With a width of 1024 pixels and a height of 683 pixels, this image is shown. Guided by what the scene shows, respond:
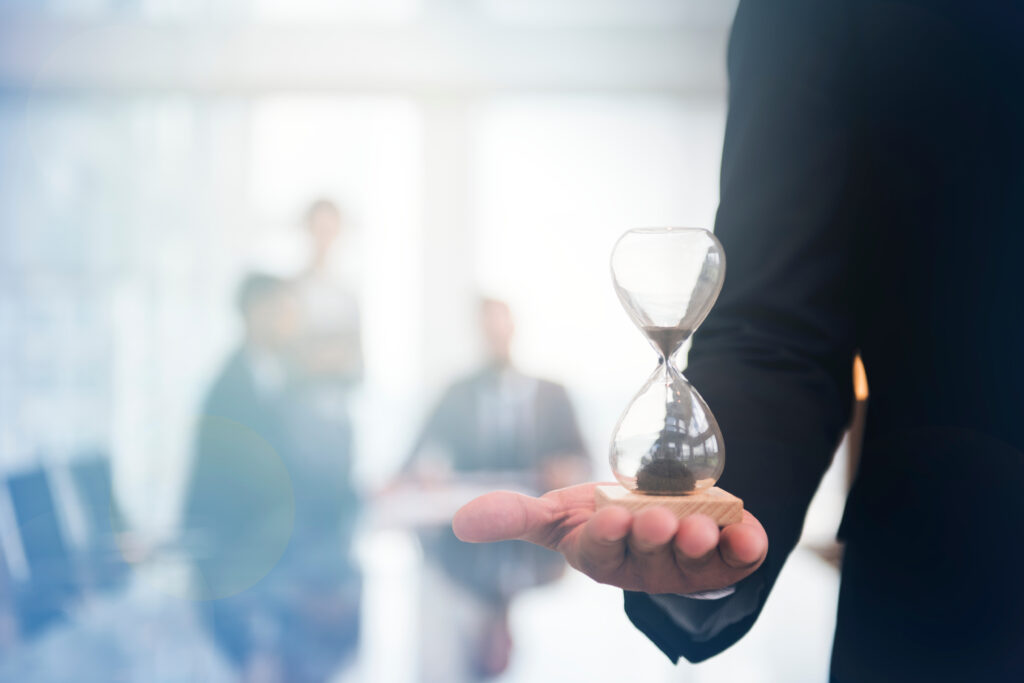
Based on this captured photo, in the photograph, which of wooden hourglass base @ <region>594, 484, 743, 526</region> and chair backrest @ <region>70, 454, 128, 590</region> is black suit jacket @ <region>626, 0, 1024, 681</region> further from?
chair backrest @ <region>70, 454, 128, 590</region>

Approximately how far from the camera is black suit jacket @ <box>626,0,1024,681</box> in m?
0.95

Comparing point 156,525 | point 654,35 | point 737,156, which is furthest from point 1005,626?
point 156,525

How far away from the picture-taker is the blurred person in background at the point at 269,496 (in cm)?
471

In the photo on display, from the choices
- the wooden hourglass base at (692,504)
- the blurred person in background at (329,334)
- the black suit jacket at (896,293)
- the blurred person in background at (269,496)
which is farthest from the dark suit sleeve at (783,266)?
the blurred person in background at (329,334)

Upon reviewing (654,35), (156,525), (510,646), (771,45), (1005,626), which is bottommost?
(156,525)

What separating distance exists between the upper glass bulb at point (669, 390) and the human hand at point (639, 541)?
0.09 metres

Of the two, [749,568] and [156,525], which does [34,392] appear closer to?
[156,525]

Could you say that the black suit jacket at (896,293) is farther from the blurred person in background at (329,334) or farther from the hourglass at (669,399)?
the blurred person in background at (329,334)

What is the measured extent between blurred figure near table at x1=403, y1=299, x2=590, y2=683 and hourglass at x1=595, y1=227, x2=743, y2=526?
2914 millimetres

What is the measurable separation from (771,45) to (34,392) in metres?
6.08

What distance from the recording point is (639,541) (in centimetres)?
61

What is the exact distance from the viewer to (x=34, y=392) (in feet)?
19.1

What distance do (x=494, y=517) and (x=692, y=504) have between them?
183 mm

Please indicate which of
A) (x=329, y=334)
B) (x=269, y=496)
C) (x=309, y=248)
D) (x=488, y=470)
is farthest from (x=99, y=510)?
(x=488, y=470)
